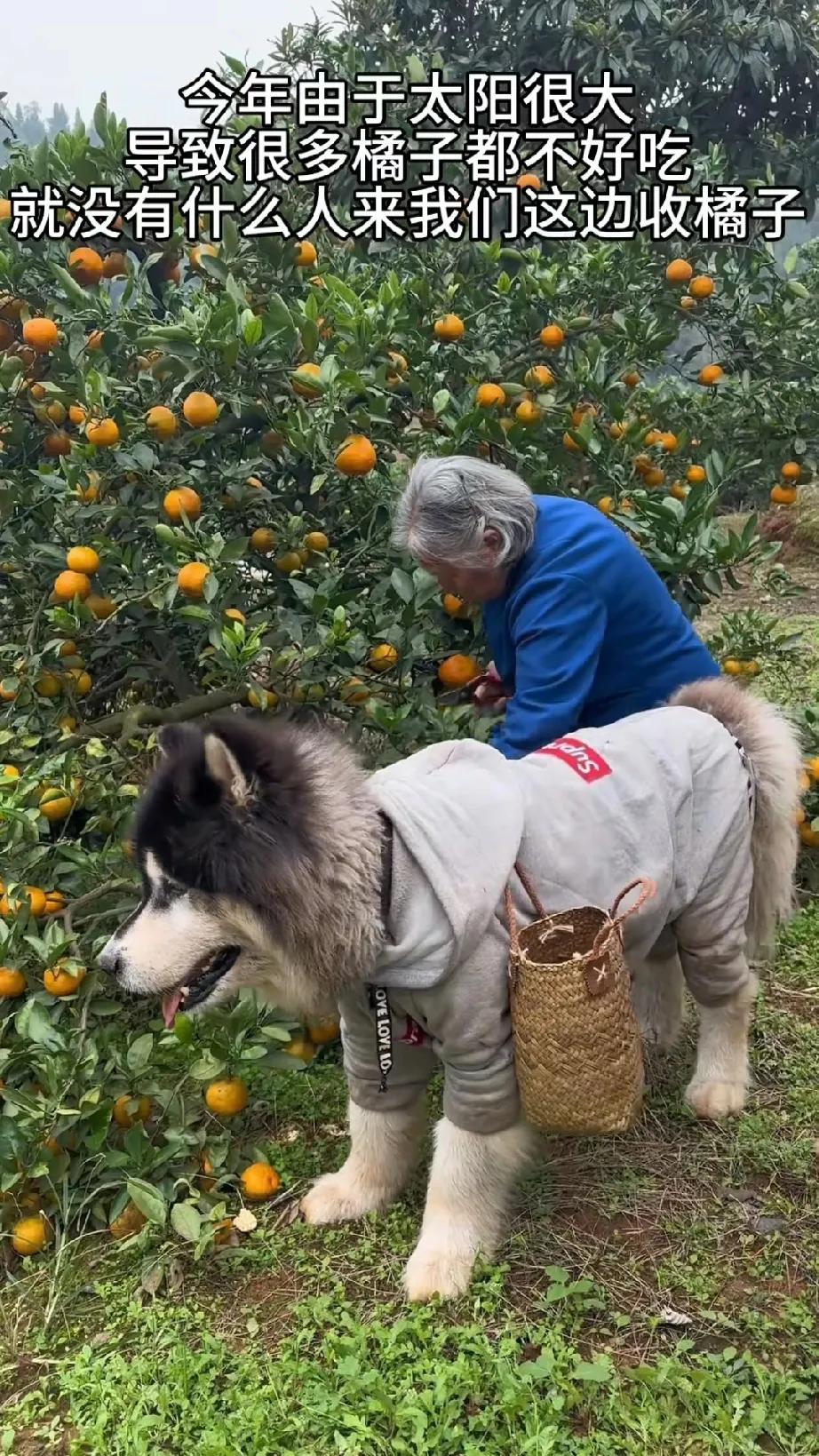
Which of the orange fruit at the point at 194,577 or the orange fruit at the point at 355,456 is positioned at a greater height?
the orange fruit at the point at 355,456

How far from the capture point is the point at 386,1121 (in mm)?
2426

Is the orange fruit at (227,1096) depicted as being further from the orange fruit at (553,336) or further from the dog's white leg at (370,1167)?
the orange fruit at (553,336)

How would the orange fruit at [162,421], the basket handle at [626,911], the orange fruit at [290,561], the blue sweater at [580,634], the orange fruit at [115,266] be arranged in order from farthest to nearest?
the orange fruit at [115,266], the orange fruit at [290,561], the orange fruit at [162,421], the blue sweater at [580,634], the basket handle at [626,911]

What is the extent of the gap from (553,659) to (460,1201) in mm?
1344

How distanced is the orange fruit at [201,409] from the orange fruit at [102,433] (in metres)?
0.21

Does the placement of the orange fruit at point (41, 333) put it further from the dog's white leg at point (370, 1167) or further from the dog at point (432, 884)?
the dog's white leg at point (370, 1167)

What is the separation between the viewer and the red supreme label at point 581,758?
7.54ft

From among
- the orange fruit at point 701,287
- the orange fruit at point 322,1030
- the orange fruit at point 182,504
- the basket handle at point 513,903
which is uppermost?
the orange fruit at point 701,287

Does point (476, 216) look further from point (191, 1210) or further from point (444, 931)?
point (191, 1210)

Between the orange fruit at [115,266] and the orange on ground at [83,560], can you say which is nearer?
the orange on ground at [83,560]

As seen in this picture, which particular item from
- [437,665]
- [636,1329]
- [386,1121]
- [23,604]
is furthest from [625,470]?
[636,1329]

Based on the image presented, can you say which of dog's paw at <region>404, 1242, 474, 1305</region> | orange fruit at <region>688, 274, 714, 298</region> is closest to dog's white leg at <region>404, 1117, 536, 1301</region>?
dog's paw at <region>404, 1242, 474, 1305</region>

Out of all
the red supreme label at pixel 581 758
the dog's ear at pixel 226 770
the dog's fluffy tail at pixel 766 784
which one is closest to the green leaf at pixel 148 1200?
the dog's ear at pixel 226 770

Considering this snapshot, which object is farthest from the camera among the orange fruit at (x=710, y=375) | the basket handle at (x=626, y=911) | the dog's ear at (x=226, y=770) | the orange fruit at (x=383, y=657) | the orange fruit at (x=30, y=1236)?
the orange fruit at (x=710, y=375)
